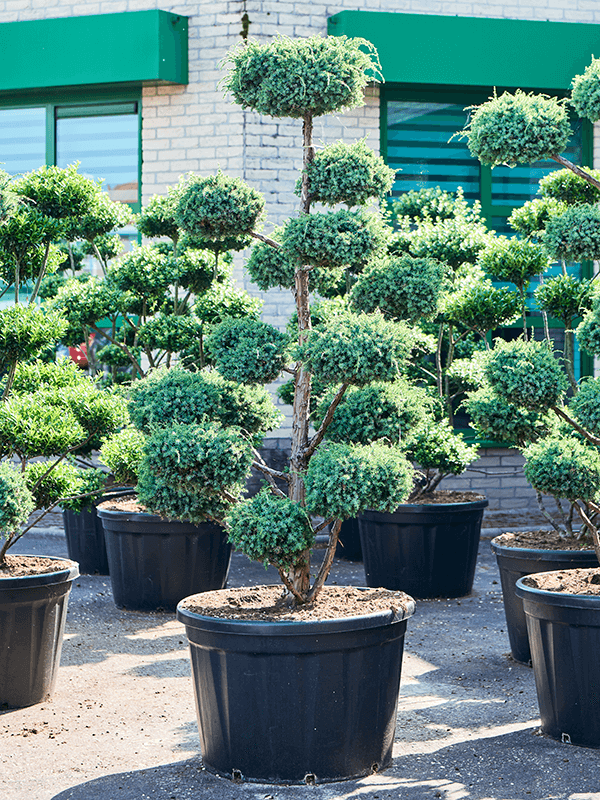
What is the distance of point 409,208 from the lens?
772 centimetres

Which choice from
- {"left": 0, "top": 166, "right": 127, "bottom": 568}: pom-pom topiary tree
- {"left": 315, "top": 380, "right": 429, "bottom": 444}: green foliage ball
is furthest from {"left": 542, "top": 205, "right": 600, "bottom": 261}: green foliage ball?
{"left": 0, "top": 166, "right": 127, "bottom": 568}: pom-pom topiary tree

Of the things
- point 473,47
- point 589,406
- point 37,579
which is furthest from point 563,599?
point 473,47

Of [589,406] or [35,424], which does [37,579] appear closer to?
[35,424]

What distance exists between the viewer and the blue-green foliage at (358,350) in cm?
363

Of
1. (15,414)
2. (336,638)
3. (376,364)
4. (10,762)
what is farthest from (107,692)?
(376,364)

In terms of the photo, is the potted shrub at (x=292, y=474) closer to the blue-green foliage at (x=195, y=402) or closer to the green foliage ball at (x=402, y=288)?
the blue-green foliage at (x=195, y=402)

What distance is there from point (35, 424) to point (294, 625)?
176cm

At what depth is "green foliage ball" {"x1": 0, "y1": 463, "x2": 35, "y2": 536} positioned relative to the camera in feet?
13.8

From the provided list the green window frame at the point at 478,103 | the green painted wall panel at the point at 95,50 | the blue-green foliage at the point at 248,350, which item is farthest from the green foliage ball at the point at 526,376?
the green painted wall panel at the point at 95,50

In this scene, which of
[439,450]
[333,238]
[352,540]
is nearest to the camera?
[333,238]

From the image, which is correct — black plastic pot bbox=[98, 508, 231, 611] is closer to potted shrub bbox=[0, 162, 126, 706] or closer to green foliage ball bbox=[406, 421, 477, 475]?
potted shrub bbox=[0, 162, 126, 706]

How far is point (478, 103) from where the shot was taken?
9562 mm

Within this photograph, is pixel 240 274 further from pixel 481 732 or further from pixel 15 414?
pixel 481 732

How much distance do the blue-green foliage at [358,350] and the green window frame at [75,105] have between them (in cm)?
A: 607
